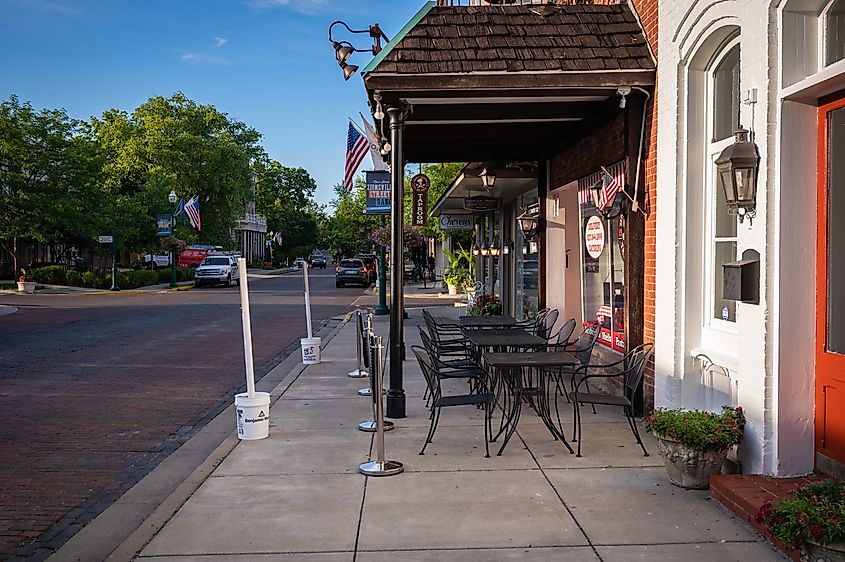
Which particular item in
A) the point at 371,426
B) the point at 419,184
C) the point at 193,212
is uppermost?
the point at 193,212

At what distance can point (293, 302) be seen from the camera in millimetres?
30797

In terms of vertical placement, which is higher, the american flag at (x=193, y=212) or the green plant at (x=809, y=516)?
the american flag at (x=193, y=212)

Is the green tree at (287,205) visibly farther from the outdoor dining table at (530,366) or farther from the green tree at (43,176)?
the outdoor dining table at (530,366)

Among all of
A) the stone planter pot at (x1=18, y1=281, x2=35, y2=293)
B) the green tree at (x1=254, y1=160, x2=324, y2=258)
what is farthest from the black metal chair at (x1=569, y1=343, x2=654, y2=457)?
the green tree at (x1=254, y1=160, x2=324, y2=258)

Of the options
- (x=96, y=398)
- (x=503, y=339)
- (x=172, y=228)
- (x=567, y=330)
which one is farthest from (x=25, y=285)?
(x=503, y=339)

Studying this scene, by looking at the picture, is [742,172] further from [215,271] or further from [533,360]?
[215,271]

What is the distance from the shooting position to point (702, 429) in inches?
227

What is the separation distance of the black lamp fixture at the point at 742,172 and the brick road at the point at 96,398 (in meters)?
4.96

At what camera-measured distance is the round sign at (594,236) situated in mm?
10674

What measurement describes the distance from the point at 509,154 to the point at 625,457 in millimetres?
7977

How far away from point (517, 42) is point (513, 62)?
1.26 feet

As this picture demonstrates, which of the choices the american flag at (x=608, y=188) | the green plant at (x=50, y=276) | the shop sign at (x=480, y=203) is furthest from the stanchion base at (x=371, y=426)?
the green plant at (x=50, y=276)

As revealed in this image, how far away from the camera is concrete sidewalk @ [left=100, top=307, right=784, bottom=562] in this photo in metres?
4.86

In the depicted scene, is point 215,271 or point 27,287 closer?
point 27,287
